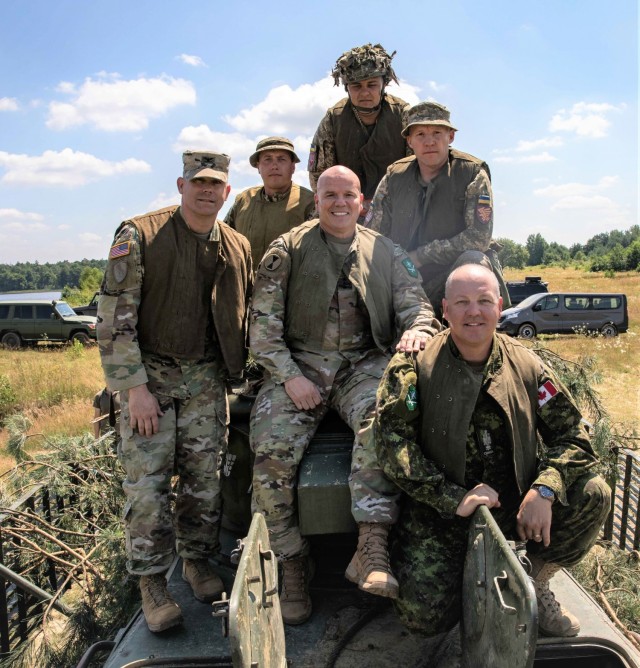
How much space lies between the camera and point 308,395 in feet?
12.1

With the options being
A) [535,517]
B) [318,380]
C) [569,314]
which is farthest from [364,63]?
[569,314]

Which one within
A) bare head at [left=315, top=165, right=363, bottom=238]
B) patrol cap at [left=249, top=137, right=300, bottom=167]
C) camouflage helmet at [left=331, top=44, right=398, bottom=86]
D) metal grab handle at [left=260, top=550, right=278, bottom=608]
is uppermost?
camouflage helmet at [left=331, top=44, right=398, bottom=86]

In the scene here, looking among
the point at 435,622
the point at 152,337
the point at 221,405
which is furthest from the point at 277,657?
the point at 152,337

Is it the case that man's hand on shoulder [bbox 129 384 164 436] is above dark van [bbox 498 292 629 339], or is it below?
above

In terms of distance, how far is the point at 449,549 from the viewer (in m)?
3.20

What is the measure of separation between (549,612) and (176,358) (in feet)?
7.32

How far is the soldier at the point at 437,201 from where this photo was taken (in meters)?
4.75

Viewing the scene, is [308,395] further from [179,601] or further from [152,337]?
[179,601]

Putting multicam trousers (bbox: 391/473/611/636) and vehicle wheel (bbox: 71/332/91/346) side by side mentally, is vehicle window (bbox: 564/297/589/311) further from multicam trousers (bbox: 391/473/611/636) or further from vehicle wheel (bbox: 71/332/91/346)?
multicam trousers (bbox: 391/473/611/636)

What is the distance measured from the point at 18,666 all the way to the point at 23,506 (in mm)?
1419

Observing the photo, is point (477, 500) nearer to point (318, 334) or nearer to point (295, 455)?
point (295, 455)

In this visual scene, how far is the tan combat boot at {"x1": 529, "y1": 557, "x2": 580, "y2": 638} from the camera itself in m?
3.17

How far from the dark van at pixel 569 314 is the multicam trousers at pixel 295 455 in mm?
22177

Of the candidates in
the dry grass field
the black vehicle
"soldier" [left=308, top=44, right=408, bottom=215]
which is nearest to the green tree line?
the black vehicle
